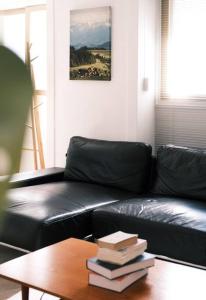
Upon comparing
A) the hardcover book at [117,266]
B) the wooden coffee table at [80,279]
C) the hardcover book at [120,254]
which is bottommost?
the wooden coffee table at [80,279]

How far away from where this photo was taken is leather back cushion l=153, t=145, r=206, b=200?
3424mm

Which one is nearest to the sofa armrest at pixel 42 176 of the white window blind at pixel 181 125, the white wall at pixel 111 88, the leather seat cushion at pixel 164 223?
the white wall at pixel 111 88

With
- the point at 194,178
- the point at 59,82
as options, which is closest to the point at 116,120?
the point at 59,82

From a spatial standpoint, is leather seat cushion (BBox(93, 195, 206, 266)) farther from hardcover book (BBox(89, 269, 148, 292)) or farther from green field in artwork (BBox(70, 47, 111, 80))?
green field in artwork (BBox(70, 47, 111, 80))

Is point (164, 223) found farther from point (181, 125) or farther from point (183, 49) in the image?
point (183, 49)

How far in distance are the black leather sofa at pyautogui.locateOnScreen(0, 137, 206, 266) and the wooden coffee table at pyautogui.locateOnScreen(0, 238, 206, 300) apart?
20.4 inches

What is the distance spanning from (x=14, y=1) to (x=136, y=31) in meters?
1.84

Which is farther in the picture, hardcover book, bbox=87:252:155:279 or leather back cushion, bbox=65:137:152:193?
leather back cushion, bbox=65:137:152:193

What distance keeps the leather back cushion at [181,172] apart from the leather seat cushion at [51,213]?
30 centimetres

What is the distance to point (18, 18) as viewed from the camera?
5.32 metres

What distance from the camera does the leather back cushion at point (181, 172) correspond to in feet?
11.2

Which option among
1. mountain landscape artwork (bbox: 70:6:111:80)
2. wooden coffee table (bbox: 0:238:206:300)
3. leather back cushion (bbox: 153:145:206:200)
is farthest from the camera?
mountain landscape artwork (bbox: 70:6:111:80)

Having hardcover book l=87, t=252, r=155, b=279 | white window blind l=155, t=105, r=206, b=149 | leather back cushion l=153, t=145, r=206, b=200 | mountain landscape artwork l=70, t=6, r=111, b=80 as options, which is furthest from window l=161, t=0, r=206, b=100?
hardcover book l=87, t=252, r=155, b=279

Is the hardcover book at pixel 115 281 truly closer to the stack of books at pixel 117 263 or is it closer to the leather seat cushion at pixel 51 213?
the stack of books at pixel 117 263
